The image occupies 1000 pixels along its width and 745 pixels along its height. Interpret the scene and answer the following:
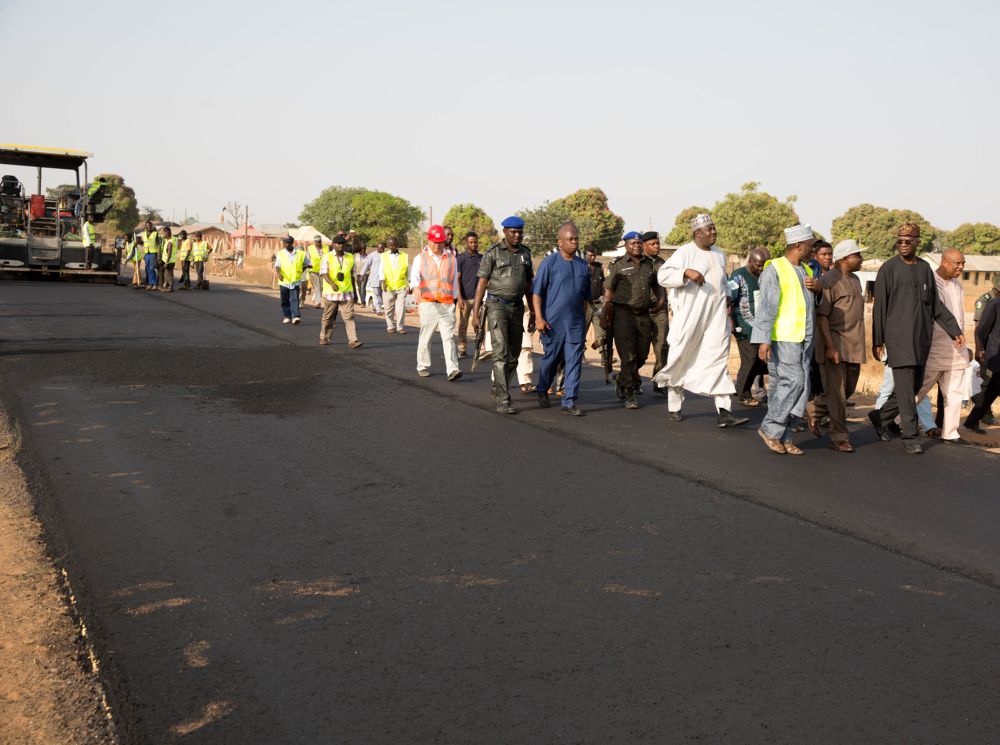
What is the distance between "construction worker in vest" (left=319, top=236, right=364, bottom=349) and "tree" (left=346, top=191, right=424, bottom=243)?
87759 mm

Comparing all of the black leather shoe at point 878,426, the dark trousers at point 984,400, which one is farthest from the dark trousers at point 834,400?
the dark trousers at point 984,400

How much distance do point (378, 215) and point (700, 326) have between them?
9545 centimetres

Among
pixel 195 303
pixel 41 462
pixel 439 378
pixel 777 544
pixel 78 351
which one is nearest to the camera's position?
pixel 777 544

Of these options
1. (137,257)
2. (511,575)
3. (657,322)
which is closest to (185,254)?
(137,257)

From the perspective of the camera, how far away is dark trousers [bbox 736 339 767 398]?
36.6 feet

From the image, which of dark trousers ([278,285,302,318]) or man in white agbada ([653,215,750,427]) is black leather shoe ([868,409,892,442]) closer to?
man in white agbada ([653,215,750,427])

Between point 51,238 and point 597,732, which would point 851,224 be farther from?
point 597,732

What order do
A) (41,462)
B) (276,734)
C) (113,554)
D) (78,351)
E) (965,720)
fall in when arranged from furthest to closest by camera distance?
(78,351)
(41,462)
(113,554)
(965,720)
(276,734)

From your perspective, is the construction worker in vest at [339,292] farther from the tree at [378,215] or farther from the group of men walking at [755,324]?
the tree at [378,215]

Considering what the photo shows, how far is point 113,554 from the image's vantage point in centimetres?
509

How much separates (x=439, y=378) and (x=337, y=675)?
881cm

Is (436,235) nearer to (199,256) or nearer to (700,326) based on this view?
(700,326)

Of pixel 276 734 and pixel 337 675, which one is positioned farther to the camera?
pixel 337 675

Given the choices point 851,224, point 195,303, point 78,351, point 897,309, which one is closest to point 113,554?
point 897,309
